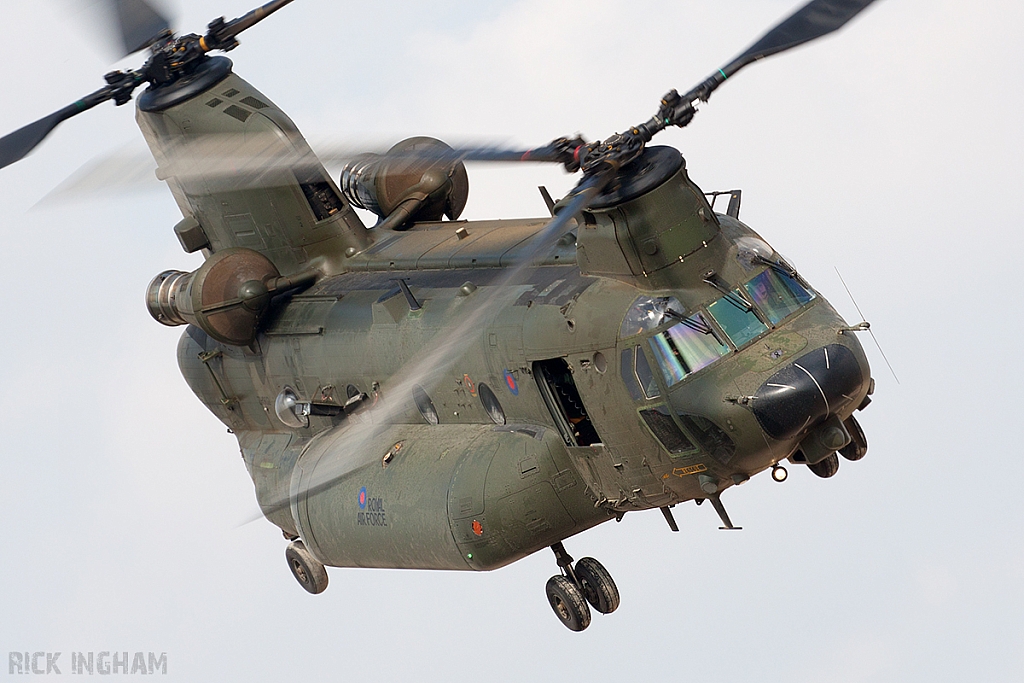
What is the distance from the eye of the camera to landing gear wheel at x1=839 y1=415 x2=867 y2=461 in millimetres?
17641

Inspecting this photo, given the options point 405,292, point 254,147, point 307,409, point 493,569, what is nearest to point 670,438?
point 493,569

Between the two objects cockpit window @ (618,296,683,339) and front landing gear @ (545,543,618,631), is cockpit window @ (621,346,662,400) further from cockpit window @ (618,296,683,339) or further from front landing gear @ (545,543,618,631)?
front landing gear @ (545,543,618,631)

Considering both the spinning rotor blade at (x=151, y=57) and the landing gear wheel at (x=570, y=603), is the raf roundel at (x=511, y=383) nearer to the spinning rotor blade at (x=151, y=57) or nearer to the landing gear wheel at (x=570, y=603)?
the landing gear wheel at (x=570, y=603)

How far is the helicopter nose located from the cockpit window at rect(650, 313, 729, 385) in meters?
0.63

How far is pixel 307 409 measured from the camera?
20.3 meters

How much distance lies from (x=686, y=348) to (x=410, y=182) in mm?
6609

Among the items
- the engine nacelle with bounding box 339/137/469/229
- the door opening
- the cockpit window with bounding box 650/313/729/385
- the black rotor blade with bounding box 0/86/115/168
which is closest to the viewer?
the cockpit window with bounding box 650/313/729/385

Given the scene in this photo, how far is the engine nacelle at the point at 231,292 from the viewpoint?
67.8 ft

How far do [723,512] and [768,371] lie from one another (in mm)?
2055

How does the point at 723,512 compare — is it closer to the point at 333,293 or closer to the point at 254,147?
the point at 333,293

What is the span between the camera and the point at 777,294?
16.6 meters

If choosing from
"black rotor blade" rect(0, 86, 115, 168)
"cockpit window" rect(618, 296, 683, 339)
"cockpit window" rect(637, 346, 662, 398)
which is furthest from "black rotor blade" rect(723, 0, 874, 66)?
"black rotor blade" rect(0, 86, 115, 168)

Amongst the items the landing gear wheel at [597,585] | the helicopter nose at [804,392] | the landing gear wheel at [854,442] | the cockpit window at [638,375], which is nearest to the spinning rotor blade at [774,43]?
the cockpit window at [638,375]

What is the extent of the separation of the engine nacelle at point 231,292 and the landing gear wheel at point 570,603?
5.04 metres
